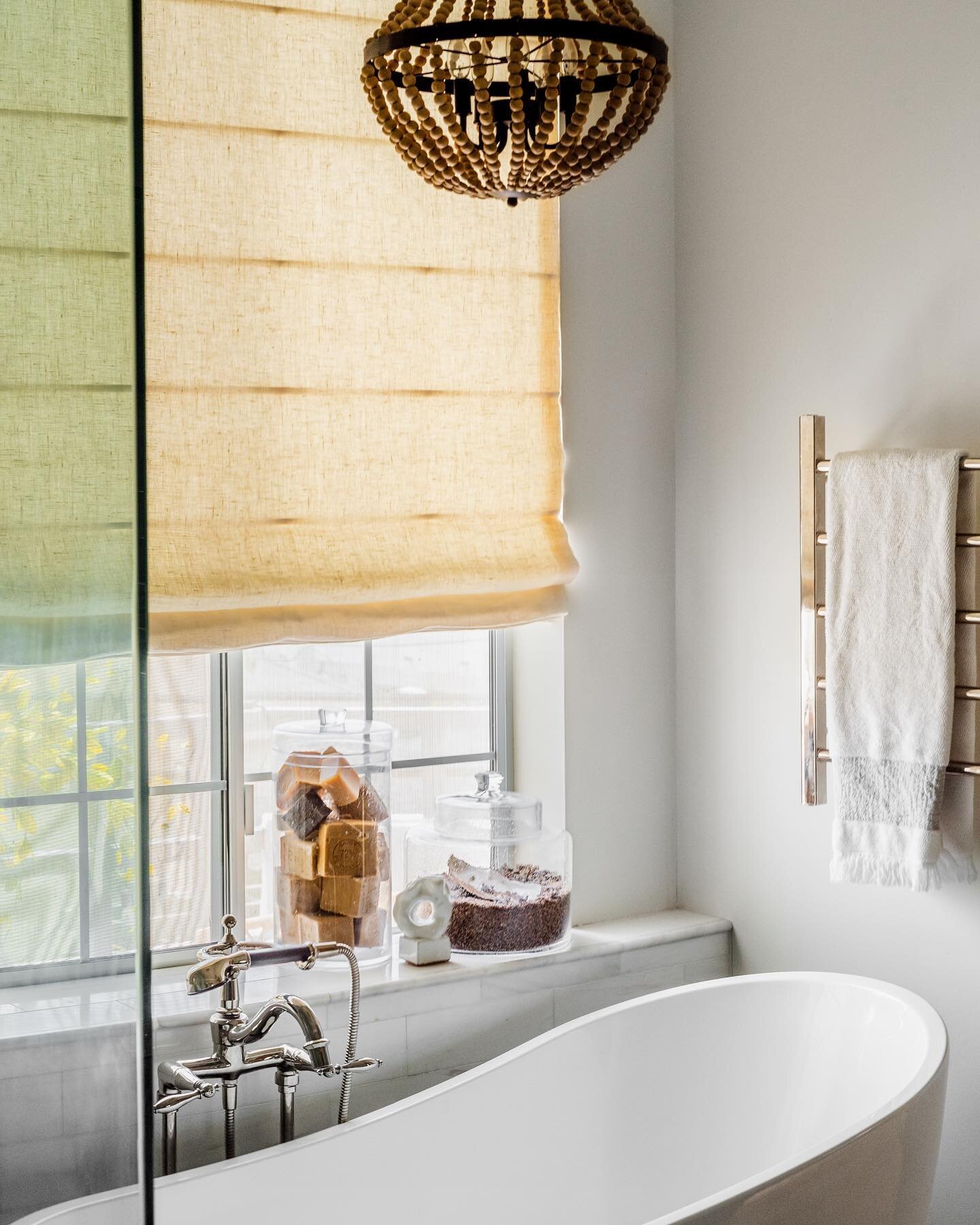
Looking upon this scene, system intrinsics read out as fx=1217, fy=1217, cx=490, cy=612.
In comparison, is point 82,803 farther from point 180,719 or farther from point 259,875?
point 259,875

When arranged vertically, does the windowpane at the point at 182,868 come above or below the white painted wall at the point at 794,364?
below

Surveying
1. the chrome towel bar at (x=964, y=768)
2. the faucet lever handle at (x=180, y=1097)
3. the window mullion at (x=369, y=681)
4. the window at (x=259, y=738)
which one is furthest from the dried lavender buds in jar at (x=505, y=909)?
the chrome towel bar at (x=964, y=768)

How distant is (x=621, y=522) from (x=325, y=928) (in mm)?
1047

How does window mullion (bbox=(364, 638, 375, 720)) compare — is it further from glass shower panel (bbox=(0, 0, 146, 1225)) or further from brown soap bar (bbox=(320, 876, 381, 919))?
glass shower panel (bbox=(0, 0, 146, 1225))

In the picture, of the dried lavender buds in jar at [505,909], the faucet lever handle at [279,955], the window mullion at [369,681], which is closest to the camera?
the faucet lever handle at [279,955]

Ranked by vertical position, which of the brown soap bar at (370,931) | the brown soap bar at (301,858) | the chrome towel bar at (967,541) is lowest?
the brown soap bar at (370,931)

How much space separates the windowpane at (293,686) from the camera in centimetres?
237

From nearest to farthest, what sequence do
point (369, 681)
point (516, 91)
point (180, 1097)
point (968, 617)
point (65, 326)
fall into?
1. point (65, 326)
2. point (516, 91)
3. point (180, 1097)
4. point (968, 617)
5. point (369, 681)

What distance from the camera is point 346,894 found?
2.24 metres

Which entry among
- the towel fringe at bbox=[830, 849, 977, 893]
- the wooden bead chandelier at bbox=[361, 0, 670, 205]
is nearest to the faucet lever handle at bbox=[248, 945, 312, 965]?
the towel fringe at bbox=[830, 849, 977, 893]

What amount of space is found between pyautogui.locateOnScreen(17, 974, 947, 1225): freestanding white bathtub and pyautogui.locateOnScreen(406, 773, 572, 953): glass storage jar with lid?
23 centimetres

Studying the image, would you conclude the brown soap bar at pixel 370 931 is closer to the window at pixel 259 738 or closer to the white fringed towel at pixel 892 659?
the window at pixel 259 738

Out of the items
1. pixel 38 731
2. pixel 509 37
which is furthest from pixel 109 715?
pixel 509 37

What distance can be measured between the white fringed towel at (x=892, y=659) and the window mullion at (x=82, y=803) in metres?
1.64
